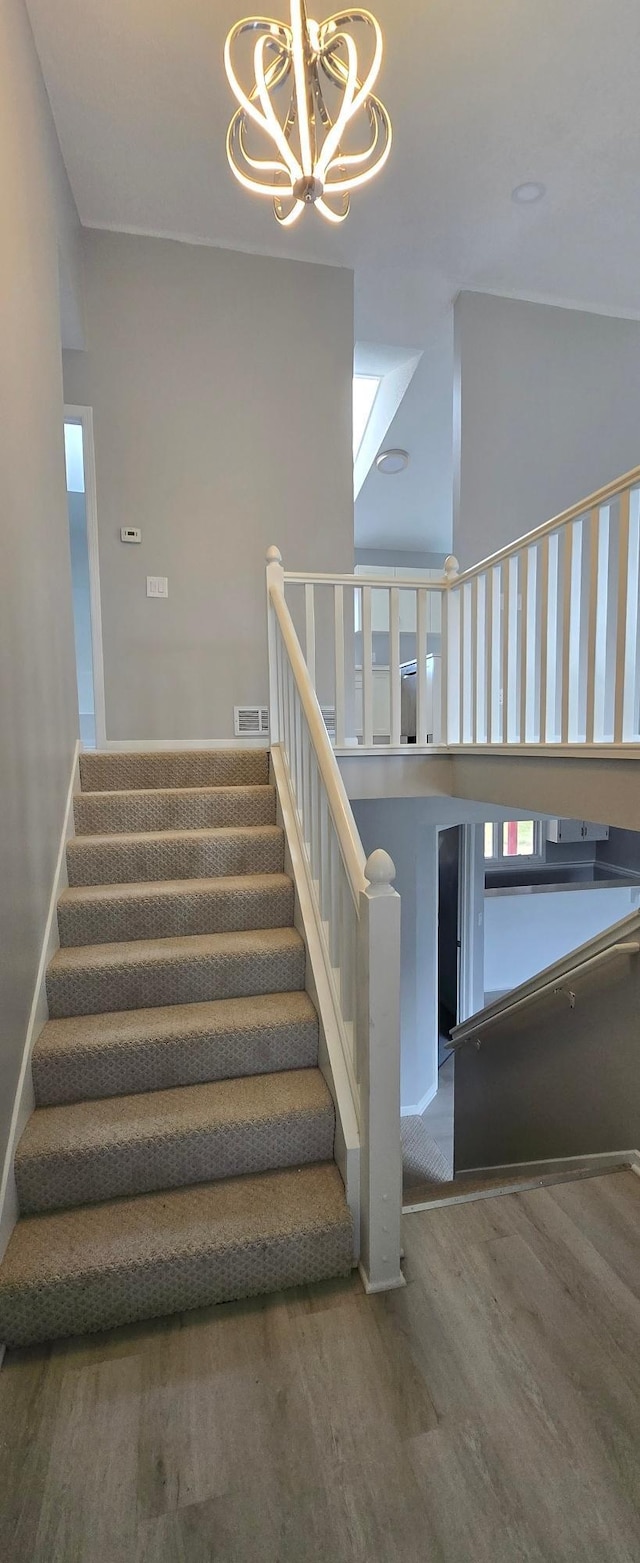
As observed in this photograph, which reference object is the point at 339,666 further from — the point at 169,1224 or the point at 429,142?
the point at 429,142

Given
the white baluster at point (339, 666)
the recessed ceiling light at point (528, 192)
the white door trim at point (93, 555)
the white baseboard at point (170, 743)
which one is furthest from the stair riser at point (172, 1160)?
the recessed ceiling light at point (528, 192)

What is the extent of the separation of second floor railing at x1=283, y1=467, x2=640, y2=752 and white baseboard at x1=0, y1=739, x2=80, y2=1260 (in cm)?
133

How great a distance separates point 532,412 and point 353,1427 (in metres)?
4.63

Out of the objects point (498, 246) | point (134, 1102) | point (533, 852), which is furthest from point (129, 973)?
point (533, 852)

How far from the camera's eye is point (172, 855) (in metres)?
2.40

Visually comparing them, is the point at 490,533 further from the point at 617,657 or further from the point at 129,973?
the point at 129,973

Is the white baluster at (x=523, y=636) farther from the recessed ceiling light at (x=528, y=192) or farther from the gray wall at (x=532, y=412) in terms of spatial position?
the recessed ceiling light at (x=528, y=192)

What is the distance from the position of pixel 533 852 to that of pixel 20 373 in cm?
658

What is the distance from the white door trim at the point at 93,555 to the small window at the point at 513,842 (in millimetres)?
4864

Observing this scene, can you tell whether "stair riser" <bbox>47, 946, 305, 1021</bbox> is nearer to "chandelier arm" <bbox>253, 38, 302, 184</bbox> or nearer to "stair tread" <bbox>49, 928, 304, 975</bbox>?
"stair tread" <bbox>49, 928, 304, 975</bbox>

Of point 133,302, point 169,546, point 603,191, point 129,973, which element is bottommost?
point 129,973

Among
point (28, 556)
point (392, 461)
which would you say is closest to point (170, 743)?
point (28, 556)

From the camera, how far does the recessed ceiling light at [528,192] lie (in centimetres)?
321

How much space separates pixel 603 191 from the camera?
3.24 meters
